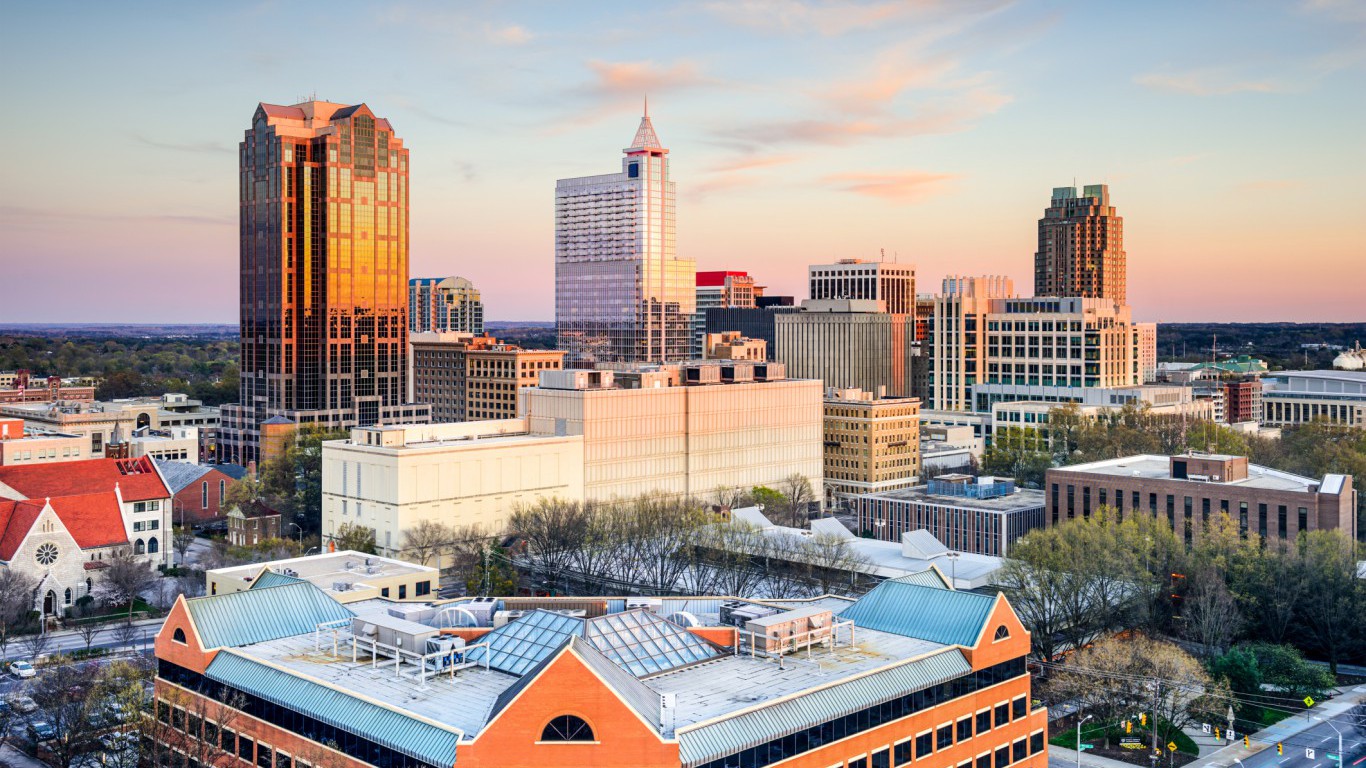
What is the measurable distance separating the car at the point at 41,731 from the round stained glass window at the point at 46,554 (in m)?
36.5

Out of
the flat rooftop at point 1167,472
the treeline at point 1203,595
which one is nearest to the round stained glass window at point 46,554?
the treeline at point 1203,595

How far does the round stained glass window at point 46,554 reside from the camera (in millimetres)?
113688

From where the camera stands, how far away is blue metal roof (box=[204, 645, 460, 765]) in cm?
5347

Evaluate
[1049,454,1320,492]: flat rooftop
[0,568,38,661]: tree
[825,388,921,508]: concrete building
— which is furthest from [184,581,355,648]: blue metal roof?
[825,388,921,508]: concrete building

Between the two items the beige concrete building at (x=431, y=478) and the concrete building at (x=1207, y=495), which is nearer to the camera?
the concrete building at (x=1207, y=495)

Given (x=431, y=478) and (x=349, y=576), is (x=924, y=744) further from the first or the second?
(x=431, y=478)

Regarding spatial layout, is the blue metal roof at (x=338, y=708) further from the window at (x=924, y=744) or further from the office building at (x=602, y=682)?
the window at (x=924, y=744)

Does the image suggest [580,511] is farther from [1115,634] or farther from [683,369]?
[1115,634]

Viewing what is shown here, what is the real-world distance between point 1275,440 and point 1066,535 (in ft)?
294

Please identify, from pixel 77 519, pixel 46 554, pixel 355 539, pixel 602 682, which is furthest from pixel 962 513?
pixel 602 682

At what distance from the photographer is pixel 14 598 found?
349 feet

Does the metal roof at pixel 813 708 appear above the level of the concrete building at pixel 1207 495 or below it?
below

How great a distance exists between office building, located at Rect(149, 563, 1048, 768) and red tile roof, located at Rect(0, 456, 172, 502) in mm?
63876

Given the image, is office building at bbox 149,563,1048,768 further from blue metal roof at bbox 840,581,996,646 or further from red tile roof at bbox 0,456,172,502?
red tile roof at bbox 0,456,172,502
